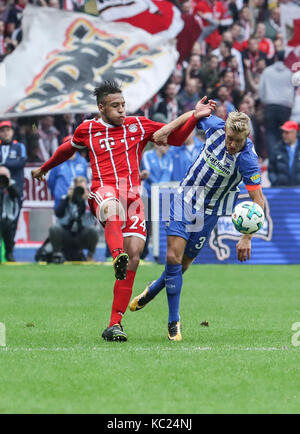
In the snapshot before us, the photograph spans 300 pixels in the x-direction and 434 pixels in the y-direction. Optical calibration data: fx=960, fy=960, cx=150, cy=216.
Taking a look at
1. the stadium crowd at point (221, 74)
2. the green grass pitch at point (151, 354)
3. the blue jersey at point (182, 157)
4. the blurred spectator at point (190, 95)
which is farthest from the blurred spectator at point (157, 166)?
the green grass pitch at point (151, 354)

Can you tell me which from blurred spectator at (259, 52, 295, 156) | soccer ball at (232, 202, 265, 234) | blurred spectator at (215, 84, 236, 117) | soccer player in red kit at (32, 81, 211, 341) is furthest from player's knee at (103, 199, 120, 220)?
blurred spectator at (259, 52, 295, 156)

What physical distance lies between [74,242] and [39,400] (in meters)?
11.1

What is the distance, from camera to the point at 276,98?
19.2 metres

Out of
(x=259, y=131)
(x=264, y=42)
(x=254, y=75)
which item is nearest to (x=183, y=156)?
(x=259, y=131)

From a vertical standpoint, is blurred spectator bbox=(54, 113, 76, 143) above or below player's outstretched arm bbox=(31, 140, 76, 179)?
below

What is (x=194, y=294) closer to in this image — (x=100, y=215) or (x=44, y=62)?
(x=100, y=215)

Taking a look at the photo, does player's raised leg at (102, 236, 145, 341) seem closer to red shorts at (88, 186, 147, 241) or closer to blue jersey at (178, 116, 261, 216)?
red shorts at (88, 186, 147, 241)

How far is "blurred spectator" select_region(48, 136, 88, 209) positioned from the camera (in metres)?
16.7

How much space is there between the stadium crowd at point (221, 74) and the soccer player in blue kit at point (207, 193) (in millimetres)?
9526

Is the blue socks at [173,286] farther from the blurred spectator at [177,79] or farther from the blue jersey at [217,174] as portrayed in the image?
the blurred spectator at [177,79]

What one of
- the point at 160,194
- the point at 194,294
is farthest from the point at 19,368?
the point at 160,194

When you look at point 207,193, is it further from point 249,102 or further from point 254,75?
point 254,75

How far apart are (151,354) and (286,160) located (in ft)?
35.4

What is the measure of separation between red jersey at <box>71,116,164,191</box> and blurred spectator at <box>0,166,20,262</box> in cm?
858
